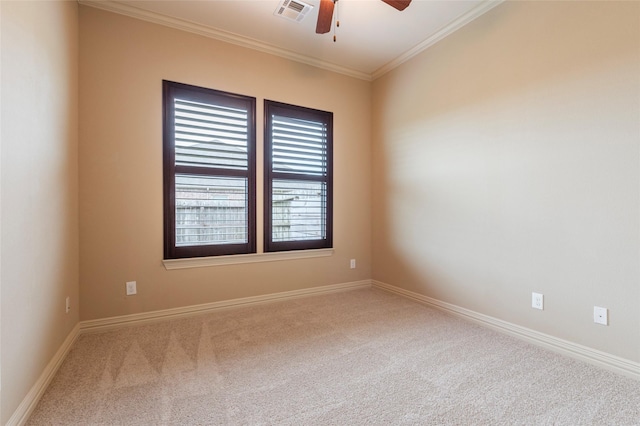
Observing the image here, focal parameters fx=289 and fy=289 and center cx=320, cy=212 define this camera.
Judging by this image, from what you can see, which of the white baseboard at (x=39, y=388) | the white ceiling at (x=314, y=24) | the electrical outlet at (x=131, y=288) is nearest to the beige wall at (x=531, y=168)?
the white ceiling at (x=314, y=24)

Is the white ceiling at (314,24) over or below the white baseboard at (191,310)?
over

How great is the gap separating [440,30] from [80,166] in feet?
11.9

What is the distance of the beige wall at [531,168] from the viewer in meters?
1.88

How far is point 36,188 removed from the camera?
168 cm

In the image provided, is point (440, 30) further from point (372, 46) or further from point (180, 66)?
point (180, 66)

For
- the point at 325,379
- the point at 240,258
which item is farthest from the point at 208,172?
the point at 325,379

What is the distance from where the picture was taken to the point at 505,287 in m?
2.51

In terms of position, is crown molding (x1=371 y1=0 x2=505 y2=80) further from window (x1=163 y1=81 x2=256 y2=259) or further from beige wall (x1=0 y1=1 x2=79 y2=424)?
beige wall (x1=0 y1=1 x2=79 y2=424)

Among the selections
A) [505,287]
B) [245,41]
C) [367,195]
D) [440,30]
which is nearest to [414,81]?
[440,30]

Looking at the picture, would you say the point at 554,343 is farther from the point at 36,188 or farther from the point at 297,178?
the point at 36,188

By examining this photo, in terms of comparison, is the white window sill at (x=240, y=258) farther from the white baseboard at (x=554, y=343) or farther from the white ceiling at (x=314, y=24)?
the white ceiling at (x=314, y=24)

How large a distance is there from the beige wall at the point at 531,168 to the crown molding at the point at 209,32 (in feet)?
3.46

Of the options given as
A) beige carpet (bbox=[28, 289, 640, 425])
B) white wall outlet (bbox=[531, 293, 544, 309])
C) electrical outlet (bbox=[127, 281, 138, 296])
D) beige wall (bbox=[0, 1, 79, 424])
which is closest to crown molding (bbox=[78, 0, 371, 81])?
beige wall (bbox=[0, 1, 79, 424])

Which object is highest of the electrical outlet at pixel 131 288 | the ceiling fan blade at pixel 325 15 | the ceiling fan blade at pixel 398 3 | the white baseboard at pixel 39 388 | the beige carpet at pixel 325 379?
the ceiling fan blade at pixel 398 3
